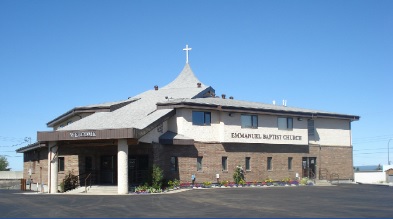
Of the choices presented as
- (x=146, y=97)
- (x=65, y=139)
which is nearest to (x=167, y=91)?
(x=146, y=97)

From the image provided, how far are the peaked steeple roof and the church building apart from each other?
3.88ft

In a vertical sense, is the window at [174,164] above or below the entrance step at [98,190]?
above

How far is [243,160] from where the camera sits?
39.4 m

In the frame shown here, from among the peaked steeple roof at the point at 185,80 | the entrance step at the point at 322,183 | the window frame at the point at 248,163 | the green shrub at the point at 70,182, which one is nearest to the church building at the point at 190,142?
the window frame at the point at 248,163

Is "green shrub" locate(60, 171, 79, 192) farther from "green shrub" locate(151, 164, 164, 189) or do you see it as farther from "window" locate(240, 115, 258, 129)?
"window" locate(240, 115, 258, 129)

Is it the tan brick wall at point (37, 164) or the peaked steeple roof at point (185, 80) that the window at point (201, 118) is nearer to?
the peaked steeple roof at point (185, 80)

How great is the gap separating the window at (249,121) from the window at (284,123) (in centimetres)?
243

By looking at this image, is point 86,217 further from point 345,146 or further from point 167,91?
point 345,146

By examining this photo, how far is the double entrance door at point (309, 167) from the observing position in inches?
1706

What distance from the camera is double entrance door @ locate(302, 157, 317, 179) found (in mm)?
43338

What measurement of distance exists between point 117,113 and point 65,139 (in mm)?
7034

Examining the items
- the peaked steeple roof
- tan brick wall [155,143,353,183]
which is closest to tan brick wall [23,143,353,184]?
tan brick wall [155,143,353,183]

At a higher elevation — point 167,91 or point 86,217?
point 167,91

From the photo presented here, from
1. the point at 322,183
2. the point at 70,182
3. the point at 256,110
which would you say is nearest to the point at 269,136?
the point at 256,110
